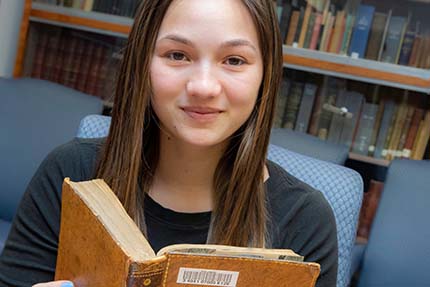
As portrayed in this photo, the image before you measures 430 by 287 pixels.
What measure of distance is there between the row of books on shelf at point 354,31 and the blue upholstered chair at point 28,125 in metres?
0.94

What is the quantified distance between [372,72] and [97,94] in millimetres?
1274

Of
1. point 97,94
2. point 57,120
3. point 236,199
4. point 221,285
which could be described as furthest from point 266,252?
point 97,94

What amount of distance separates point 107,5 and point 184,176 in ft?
5.75

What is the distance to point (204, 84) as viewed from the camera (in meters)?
0.83

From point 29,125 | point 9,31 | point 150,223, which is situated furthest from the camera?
point 9,31

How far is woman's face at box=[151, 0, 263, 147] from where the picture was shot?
85cm

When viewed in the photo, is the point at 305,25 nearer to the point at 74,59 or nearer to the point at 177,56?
the point at 74,59

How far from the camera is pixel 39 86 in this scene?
1944 millimetres

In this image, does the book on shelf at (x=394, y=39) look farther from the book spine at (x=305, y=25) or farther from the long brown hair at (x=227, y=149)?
the long brown hair at (x=227, y=149)

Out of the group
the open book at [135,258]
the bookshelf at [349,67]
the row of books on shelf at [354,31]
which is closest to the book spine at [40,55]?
the bookshelf at [349,67]

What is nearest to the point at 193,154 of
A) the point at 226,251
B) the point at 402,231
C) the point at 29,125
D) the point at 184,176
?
the point at 184,176

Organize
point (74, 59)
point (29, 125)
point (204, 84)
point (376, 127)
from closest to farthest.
Result: point (204, 84) → point (29, 125) → point (376, 127) → point (74, 59)

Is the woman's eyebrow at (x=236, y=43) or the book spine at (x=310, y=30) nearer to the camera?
the woman's eyebrow at (x=236, y=43)

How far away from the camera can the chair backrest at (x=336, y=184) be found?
1254mm
